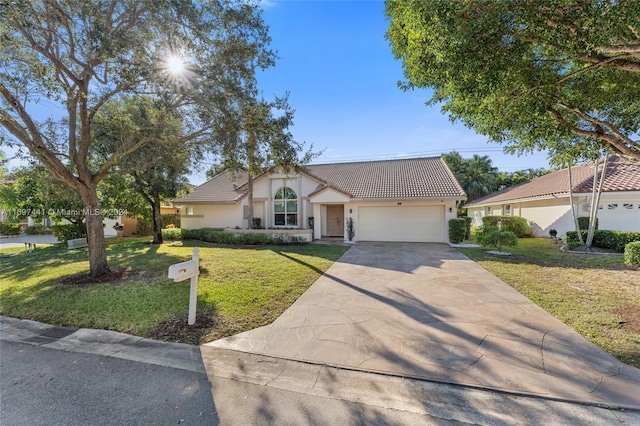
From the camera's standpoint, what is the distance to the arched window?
19062mm

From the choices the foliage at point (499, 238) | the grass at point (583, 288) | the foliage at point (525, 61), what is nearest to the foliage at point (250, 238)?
the foliage at point (499, 238)

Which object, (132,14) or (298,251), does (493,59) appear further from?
(298,251)

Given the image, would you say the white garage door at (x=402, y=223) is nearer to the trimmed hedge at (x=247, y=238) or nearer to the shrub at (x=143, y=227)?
the trimmed hedge at (x=247, y=238)

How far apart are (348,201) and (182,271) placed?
12.8 metres

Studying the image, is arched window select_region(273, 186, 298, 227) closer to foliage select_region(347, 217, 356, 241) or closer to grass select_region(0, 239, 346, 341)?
foliage select_region(347, 217, 356, 241)

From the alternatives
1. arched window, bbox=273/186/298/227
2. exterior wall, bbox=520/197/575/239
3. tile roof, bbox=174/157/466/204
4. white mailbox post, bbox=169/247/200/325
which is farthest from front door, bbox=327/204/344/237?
white mailbox post, bbox=169/247/200/325

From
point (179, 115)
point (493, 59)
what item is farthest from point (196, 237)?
point (493, 59)

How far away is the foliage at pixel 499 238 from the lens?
37.7 feet

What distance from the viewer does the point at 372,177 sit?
19.9m

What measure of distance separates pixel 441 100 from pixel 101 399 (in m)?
8.60

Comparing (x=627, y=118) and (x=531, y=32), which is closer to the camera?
(x=531, y=32)

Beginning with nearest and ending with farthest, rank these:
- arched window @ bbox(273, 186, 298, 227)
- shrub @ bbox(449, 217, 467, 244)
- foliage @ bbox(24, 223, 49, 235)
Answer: shrub @ bbox(449, 217, 467, 244) < arched window @ bbox(273, 186, 298, 227) < foliage @ bbox(24, 223, 49, 235)

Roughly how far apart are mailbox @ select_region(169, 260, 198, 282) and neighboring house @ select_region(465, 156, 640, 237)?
19.5 m

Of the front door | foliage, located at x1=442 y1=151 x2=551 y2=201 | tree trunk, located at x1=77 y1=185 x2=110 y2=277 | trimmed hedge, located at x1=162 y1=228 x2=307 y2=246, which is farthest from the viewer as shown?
foliage, located at x1=442 y1=151 x2=551 y2=201
